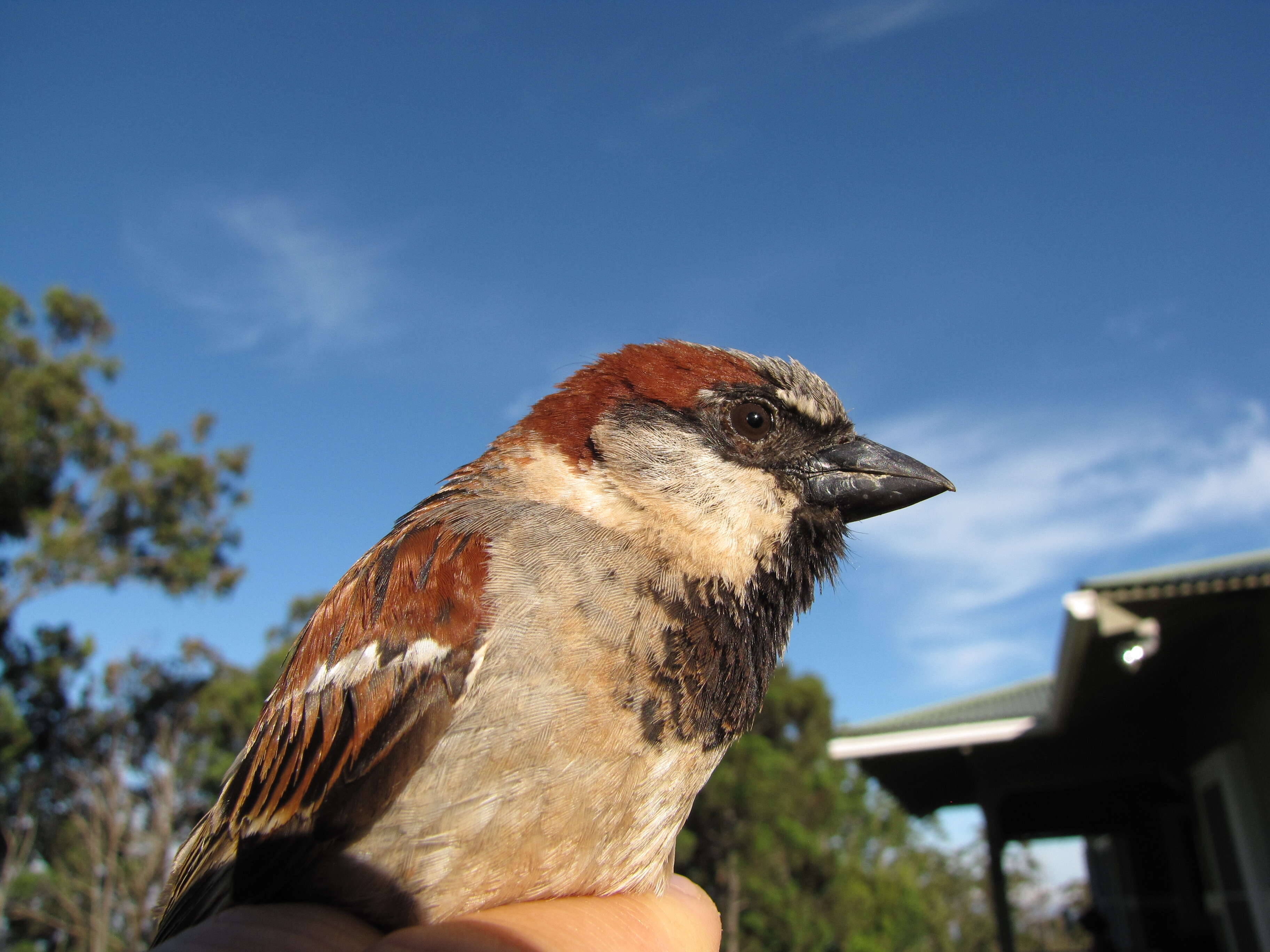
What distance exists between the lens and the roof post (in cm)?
983

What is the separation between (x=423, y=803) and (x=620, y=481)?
0.92 metres

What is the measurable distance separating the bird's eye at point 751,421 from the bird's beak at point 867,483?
6.5 inches

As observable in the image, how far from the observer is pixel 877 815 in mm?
23547

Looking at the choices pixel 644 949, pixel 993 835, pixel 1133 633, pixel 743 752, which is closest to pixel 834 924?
pixel 743 752

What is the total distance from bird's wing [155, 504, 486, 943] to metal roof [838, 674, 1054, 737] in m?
8.01

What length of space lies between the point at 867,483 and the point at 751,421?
0.36 meters

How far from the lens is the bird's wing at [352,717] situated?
1.79m

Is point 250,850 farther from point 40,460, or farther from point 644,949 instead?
point 40,460

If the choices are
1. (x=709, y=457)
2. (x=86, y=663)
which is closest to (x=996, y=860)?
(x=709, y=457)

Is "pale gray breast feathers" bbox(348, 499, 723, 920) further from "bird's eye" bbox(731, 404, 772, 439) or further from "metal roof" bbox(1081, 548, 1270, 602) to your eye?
"metal roof" bbox(1081, 548, 1270, 602)

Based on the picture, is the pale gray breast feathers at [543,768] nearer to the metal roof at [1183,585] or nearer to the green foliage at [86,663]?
the metal roof at [1183,585]

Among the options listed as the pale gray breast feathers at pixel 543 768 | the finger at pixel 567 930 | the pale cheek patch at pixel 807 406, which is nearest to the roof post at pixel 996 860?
the finger at pixel 567 930

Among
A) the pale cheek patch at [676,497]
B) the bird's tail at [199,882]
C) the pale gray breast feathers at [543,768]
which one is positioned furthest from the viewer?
the pale cheek patch at [676,497]

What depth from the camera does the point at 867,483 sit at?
236 centimetres
